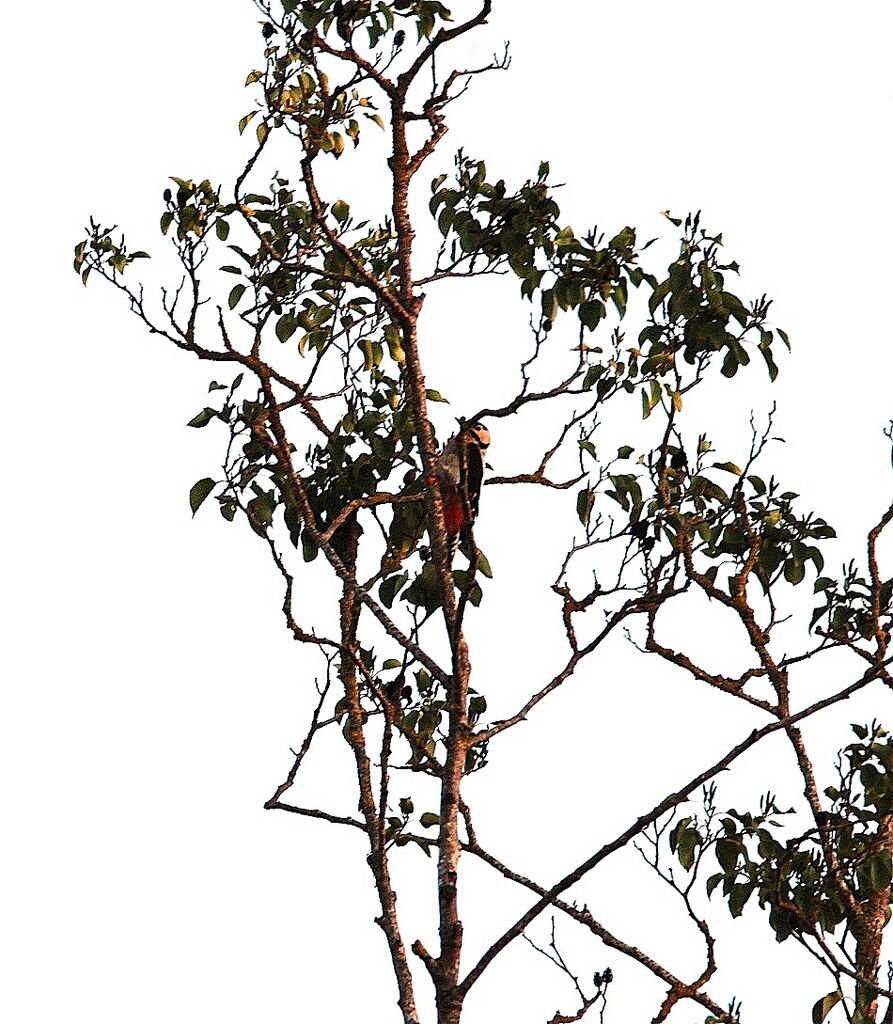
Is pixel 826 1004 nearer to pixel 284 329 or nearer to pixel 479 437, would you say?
pixel 479 437

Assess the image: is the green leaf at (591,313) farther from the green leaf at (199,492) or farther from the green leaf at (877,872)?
the green leaf at (877,872)

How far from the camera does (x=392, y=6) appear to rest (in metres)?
3.92

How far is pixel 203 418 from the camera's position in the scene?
3.99m

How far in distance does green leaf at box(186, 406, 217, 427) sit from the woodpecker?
61 cm

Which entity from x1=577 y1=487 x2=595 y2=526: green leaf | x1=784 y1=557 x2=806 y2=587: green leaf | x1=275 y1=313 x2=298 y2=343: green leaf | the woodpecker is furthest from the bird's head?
x1=784 y1=557 x2=806 y2=587: green leaf

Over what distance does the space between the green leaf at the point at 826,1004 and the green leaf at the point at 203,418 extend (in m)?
2.14

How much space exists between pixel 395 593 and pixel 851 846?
134cm

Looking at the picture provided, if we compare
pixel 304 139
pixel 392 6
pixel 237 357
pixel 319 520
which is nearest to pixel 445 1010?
pixel 319 520

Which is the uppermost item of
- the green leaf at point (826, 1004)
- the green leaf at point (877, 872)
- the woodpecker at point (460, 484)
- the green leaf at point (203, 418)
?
the woodpecker at point (460, 484)

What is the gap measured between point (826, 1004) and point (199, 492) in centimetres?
205

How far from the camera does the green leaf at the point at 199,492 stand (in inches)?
158

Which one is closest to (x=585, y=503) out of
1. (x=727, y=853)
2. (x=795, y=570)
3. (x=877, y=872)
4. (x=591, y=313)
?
(x=591, y=313)

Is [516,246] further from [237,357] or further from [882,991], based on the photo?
[882,991]

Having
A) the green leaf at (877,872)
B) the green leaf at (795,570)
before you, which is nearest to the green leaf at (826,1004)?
the green leaf at (877,872)
